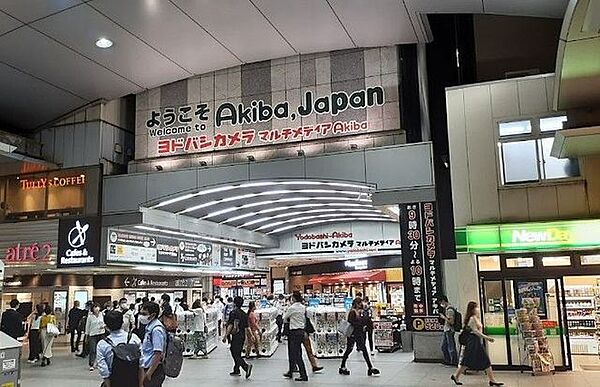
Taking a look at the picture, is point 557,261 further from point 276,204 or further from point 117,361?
point 117,361

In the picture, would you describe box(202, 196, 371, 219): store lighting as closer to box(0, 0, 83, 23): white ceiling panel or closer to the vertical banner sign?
the vertical banner sign

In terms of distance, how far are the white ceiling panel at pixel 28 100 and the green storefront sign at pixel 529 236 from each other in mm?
10364

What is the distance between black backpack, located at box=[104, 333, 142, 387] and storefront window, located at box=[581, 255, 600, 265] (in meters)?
9.12

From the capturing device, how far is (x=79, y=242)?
1492 cm

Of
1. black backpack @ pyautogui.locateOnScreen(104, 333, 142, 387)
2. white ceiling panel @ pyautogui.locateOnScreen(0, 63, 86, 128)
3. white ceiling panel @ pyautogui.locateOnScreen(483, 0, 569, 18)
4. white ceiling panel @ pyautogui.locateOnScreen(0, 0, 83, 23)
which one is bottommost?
black backpack @ pyautogui.locateOnScreen(104, 333, 142, 387)

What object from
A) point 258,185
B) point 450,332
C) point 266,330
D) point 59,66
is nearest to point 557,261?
A: point 450,332

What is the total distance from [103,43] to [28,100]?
3.38m

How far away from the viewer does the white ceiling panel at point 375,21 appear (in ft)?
39.5

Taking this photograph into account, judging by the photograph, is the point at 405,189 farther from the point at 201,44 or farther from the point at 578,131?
the point at 201,44

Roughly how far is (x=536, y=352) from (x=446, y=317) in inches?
69.3

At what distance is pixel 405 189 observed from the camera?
1245cm

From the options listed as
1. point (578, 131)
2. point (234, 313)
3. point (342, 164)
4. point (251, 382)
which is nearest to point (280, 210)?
point (342, 164)

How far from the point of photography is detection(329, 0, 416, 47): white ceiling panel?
12.0 meters

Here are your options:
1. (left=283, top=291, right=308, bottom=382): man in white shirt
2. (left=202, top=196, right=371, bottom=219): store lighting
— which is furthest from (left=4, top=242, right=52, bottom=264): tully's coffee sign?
(left=283, top=291, right=308, bottom=382): man in white shirt
